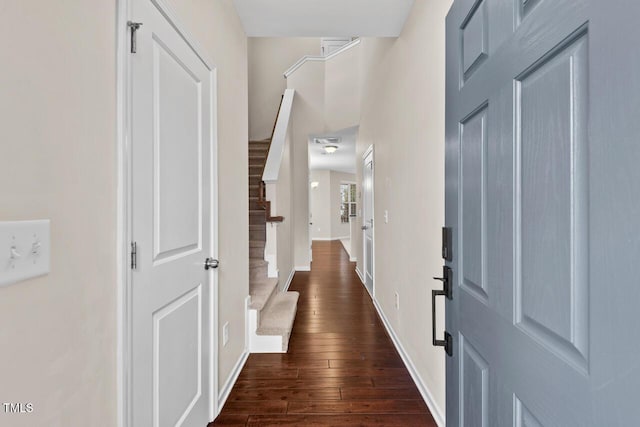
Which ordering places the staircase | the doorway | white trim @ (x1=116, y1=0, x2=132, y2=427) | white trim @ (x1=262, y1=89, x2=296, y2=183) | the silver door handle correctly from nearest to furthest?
white trim @ (x1=116, y1=0, x2=132, y2=427)
the silver door handle
the staircase
white trim @ (x1=262, y1=89, x2=296, y2=183)
the doorway

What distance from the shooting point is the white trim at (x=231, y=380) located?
1889 mm

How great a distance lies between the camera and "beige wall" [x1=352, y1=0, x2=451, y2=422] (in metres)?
1.74

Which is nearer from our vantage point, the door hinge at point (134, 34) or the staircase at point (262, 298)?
the door hinge at point (134, 34)

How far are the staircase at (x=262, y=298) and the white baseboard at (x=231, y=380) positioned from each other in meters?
0.19

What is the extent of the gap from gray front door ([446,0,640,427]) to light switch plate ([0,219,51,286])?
1.02 metres

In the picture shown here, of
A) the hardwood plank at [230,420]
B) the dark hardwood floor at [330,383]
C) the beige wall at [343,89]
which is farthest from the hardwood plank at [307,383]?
the beige wall at [343,89]

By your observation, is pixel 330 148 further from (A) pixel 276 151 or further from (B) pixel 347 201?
→ (B) pixel 347 201

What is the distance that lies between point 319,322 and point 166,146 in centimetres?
247

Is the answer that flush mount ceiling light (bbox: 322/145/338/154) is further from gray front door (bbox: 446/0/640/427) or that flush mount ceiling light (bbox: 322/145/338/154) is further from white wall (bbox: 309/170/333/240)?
gray front door (bbox: 446/0/640/427)

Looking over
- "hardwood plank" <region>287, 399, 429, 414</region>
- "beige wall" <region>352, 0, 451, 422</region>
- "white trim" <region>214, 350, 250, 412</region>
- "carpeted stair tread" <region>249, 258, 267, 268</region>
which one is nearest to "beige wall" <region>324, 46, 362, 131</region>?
"beige wall" <region>352, 0, 451, 422</region>

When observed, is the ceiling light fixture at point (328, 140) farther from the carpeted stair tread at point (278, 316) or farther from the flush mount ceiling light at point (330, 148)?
the carpeted stair tread at point (278, 316)

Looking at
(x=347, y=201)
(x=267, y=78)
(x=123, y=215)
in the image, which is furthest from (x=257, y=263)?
(x=347, y=201)

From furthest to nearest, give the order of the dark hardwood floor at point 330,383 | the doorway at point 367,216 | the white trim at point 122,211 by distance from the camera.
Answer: the doorway at point 367,216 → the dark hardwood floor at point 330,383 → the white trim at point 122,211

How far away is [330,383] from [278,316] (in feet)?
2.85
